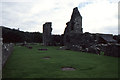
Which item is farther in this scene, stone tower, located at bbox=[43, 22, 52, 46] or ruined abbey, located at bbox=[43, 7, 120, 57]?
stone tower, located at bbox=[43, 22, 52, 46]

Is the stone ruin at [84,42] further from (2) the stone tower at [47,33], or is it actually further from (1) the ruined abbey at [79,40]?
(2) the stone tower at [47,33]

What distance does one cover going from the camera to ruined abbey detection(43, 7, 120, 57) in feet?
52.8

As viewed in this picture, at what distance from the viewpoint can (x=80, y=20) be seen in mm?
37250

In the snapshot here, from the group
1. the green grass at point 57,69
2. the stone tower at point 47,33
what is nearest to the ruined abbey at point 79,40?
the stone tower at point 47,33

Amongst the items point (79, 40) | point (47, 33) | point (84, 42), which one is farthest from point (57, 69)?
point (47, 33)

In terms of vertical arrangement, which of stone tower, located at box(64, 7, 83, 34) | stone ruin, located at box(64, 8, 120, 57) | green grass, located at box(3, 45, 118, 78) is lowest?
green grass, located at box(3, 45, 118, 78)

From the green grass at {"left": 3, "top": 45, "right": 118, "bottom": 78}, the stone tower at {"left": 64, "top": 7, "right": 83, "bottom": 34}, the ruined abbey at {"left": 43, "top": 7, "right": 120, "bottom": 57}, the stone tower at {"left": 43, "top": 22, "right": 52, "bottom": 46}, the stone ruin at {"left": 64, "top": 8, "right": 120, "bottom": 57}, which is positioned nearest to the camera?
the green grass at {"left": 3, "top": 45, "right": 118, "bottom": 78}

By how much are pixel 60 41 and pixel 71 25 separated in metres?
8.10

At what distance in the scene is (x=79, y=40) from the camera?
28.7 metres

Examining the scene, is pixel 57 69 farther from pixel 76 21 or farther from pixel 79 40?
pixel 76 21

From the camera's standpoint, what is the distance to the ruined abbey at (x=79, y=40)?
16.1m

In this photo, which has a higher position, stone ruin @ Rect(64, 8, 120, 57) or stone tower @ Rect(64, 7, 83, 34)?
stone tower @ Rect(64, 7, 83, 34)

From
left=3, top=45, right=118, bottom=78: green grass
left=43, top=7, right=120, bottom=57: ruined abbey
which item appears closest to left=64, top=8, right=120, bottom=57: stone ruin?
left=43, top=7, right=120, bottom=57: ruined abbey

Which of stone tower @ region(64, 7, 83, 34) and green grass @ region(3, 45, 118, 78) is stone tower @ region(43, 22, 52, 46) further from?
green grass @ region(3, 45, 118, 78)
